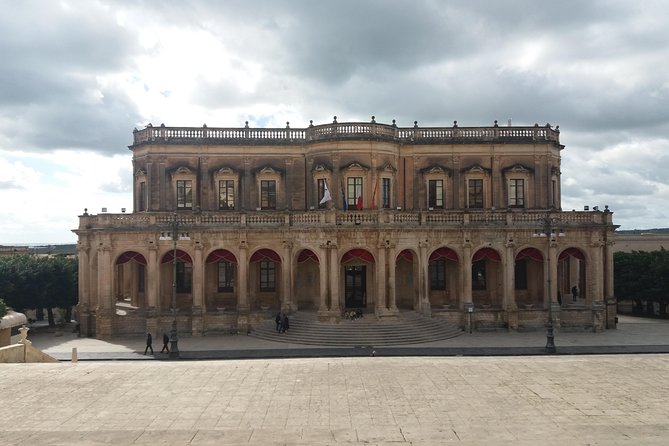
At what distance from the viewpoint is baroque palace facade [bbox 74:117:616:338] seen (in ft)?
120

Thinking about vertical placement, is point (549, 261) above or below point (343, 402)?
above

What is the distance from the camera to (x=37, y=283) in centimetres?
4103

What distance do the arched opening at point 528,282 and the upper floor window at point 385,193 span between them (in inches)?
406

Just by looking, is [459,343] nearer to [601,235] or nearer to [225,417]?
[601,235]

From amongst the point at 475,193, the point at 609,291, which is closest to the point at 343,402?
the point at 475,193

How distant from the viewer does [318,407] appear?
58.6ft

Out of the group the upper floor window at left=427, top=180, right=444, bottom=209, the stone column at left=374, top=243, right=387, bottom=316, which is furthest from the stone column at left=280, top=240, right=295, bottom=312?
the upper floor window at left=427, top=180, right=444, bottom=209

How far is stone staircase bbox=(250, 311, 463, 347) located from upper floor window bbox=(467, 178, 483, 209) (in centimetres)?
1038

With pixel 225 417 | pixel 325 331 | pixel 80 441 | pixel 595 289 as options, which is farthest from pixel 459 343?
pixel 80 441

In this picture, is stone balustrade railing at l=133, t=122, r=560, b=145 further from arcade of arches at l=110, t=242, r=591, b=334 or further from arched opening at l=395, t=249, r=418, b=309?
arched opening at l=395, t=249, r=418, b=309

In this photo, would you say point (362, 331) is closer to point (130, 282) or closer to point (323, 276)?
point (323, 276)

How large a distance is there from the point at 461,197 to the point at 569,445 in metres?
28.7

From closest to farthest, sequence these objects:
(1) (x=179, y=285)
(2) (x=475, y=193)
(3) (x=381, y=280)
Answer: (3) (x=381, y=280) < (1) (x=179, y=285) < (2) (x=475, y=193)

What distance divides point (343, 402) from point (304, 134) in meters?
26.7
